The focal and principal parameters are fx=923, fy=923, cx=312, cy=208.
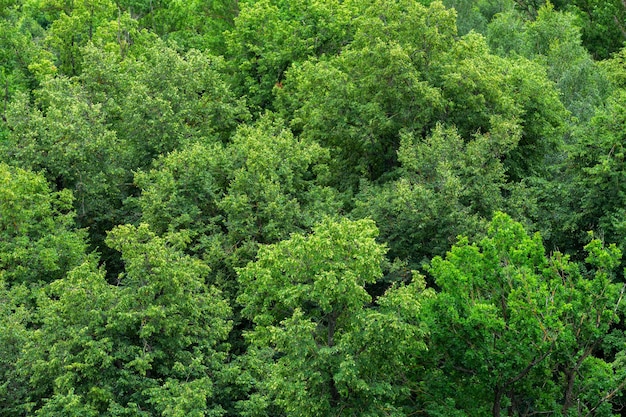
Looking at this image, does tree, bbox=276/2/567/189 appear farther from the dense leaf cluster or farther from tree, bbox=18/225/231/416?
tree, bbox=18/225/231/416

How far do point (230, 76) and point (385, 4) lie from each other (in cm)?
1309

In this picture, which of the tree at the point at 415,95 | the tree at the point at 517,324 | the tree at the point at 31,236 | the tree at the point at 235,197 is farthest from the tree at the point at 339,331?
the tree at the point at 415,95

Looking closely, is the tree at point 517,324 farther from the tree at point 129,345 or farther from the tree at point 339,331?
the tree at point 129,345

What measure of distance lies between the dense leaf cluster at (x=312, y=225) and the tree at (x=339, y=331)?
0.25ft

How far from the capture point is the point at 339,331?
25656 millimetres

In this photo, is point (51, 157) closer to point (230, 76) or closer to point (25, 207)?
point (25, 207)

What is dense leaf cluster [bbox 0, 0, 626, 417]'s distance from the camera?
25.1 m

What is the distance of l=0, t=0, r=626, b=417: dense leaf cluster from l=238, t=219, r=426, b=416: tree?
8cm

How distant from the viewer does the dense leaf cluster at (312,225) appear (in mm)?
25062

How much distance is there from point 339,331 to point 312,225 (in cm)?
930

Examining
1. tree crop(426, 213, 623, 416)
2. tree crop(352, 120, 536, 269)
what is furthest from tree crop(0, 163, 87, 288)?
tree crop(426, 213, 623, 416)

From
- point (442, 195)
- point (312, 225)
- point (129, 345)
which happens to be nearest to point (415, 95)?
point (442, 195)

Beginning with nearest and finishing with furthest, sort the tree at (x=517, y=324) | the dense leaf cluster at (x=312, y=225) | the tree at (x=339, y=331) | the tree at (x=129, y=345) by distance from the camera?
the tree at (x=339, y=331) → the tree at (x=517, y=324) → the dense leaf cluster at (x=312, y=225) → the tree at (x=129, y=345)

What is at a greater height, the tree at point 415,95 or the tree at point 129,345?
the tree at point 415,95
